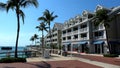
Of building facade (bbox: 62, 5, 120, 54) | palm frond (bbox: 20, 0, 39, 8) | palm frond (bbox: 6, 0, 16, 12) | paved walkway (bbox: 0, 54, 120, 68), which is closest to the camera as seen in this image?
paved walkway (bbox: 0, 54, 120, 68)

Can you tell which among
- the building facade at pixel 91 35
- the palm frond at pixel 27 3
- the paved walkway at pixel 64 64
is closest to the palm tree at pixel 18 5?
the palm frond at pixel 27 3

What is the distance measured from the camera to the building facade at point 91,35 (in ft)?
151

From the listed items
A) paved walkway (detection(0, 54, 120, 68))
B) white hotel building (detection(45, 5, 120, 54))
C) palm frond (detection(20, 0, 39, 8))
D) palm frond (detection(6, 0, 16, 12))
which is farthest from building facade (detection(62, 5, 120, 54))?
palm frond (detection(6, 0, 16, 12))

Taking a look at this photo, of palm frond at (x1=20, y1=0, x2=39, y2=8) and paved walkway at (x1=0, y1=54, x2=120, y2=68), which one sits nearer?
paved walkway at (x1=0, y1=54, x2=120, y2=68)

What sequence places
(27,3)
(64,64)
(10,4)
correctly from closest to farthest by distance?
(64,64) → (10,4) → (27,3)

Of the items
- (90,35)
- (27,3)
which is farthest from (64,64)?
(90,35)

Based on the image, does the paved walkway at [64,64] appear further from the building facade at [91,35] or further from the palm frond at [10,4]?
the building facade at [91,35]

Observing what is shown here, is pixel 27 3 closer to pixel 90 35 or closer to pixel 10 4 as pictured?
pixel 10 4

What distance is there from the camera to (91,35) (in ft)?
173

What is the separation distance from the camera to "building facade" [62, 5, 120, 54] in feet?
151

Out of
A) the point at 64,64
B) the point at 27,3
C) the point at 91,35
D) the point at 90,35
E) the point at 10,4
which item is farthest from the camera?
the point at 91,35

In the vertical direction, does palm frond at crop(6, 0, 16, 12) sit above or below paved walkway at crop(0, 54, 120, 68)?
above

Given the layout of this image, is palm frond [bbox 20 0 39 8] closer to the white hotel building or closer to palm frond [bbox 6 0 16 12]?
palm frond [bbox 6 0 16 12]

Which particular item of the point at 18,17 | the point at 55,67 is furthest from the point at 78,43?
the point at 55,67
